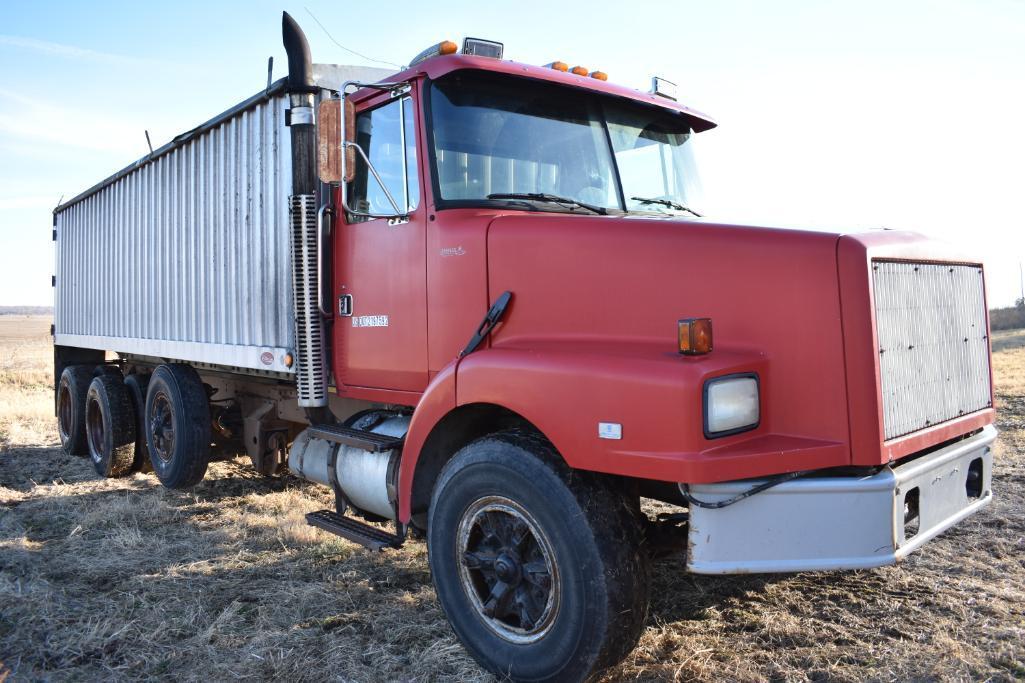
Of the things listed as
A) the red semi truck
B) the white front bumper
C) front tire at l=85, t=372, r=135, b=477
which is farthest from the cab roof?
front tire at l=85, t=372, r=135, b=477

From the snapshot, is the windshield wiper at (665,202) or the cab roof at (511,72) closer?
the cab roof at (511,72)

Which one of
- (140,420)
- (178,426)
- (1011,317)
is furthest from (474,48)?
(1011,317)

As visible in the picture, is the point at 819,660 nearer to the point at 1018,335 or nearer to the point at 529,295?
the point at 529,295

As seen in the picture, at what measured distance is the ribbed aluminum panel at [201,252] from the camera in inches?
217

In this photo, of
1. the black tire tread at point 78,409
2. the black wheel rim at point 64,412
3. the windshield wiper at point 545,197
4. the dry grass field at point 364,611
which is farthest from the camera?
the black wheel rim at point 64,412

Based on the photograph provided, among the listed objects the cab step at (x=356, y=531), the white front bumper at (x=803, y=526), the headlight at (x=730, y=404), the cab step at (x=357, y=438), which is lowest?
the cab step at (x=356, y=531)

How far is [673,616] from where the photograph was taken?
410 cm

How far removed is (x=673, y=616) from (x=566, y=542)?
139 centimetres

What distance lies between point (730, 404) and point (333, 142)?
2503 mm

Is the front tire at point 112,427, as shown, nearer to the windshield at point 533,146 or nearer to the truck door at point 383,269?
the truck door at point 383,269

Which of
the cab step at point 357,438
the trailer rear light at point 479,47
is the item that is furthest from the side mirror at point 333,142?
the cab step at point 357,438

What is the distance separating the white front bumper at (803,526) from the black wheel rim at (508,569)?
649mm

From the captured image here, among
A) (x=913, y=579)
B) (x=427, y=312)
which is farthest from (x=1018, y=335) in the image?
(x=427, y=312)

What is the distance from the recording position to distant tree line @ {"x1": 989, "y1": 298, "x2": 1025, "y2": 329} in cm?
3409
